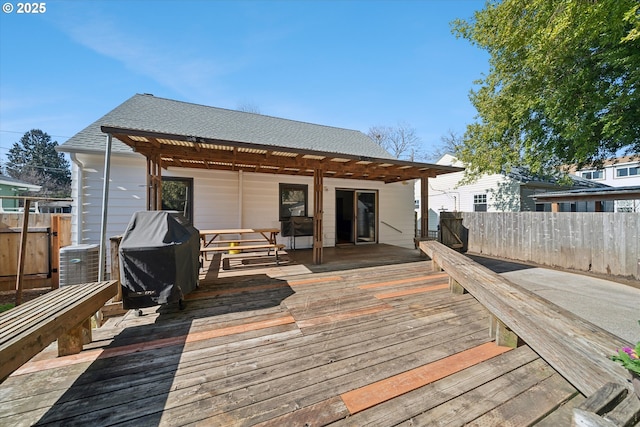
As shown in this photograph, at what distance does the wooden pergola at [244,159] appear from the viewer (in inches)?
162

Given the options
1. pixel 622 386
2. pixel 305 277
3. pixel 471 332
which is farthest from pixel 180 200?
pixel 622 386

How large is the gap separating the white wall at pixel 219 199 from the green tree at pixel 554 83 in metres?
5.13

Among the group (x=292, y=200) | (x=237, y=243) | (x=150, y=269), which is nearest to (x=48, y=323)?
(x=150, y=269)

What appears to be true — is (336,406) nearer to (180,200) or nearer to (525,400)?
(525,400)

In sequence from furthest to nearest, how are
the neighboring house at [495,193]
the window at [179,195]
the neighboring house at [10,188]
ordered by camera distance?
the neighboring house at [10,188], the neighboring house at [495,193], the window at [179,195]

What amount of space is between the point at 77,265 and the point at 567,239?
39.7 feet

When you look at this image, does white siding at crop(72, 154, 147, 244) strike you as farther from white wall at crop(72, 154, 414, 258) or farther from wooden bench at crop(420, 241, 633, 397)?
wooden bench at crop(420, 241, 633, 397)

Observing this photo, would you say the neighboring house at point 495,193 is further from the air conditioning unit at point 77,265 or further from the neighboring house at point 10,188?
the neighboring house at point 10,188

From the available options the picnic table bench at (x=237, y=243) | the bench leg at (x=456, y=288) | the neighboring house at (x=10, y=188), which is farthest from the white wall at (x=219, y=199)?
the neighboring house at (x=10, y=188)

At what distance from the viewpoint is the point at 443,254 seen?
4809 millimetres

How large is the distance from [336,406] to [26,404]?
2189 mm

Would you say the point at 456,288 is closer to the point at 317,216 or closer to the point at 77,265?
the point at 317,216

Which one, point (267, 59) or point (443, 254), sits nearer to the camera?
point (443, 254)

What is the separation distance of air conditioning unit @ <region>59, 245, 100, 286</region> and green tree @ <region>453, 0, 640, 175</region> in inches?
462
